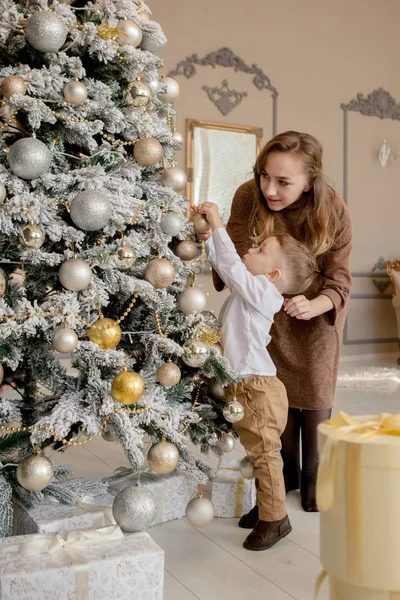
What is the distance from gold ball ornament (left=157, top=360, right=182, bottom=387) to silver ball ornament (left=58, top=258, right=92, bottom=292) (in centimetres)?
30

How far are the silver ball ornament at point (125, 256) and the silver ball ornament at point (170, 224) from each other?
0.14 m

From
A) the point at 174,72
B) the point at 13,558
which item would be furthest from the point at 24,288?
the point at 174,72

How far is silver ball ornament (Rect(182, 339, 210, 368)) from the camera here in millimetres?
1640

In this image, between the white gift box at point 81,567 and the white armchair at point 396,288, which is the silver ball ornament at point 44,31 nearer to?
the white gift box at point 81,567

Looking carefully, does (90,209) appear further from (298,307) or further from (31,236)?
(298,307)

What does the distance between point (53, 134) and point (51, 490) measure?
96cm

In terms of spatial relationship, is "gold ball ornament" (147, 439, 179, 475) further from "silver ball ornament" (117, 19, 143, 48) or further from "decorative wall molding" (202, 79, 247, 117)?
"decorative wall molding" (202, 79, 247, 117)

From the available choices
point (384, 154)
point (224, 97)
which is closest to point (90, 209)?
point (224, 97)

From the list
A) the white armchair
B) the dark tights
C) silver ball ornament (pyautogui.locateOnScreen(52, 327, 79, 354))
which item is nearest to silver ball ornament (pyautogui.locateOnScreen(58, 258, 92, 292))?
silver ball ornament (pyautogui.locateOnScreen(52, 327, 79, 354))

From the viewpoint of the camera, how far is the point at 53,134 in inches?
63.7

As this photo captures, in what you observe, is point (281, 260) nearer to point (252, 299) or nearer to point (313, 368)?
point (252, 299)

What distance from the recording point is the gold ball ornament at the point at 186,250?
5.79ft

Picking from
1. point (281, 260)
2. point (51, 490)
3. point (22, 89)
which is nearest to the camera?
point (22, 89)

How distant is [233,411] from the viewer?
1728mm
